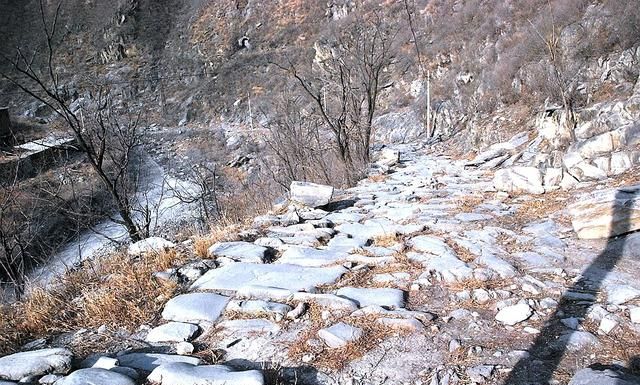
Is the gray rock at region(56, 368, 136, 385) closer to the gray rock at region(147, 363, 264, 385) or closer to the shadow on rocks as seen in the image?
the gray rock at region(147, 363, 264, 385)

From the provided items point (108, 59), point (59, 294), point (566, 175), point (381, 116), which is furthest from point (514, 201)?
point (108, 59)

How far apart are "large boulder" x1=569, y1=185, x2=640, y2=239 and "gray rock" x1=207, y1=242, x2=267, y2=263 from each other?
9.59 feet

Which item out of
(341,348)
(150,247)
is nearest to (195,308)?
(341,348)

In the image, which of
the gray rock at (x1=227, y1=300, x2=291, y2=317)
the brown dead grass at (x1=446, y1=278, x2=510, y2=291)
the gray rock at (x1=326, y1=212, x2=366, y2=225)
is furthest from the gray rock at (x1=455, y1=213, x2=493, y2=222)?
the gray rock at (x1=227, y1=300, x2=291, y2=317)

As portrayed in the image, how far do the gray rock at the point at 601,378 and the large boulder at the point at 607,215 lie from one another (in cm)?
222

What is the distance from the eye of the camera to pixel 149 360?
8.31 feet

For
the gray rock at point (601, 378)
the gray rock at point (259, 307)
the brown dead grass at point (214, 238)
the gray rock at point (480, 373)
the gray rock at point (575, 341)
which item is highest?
the brown dead grass at point (214, 238)

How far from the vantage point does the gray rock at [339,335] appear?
8.69 feet

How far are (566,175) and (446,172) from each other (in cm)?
412

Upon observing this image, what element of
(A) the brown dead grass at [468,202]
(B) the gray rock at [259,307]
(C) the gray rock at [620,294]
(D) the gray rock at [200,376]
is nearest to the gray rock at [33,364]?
(D) the gray rock at [200,376]

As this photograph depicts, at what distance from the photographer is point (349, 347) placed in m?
2.59

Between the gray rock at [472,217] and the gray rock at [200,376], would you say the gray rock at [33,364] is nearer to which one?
the gray rock at [200,376]

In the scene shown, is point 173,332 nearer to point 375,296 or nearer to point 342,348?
point 342,348

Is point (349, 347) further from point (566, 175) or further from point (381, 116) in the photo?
point (381, 116)
